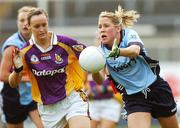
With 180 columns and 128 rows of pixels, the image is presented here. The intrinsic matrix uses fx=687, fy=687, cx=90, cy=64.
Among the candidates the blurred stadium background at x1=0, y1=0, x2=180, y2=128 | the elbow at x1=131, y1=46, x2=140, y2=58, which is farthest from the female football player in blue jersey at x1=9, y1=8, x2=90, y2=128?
the blurred stadium background at x1=0, y1=0, x2=180, y2=128

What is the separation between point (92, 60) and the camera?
23.8ft

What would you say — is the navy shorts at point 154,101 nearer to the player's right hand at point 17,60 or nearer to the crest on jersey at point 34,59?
the crest on jersey at point 34,59

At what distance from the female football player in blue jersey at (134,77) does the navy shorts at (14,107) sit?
2445 millimetres

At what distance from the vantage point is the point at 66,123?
8.20m

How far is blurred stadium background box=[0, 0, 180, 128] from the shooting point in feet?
59.1

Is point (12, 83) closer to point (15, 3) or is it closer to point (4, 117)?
point (4, 117)

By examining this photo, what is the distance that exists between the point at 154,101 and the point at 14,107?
112 inches

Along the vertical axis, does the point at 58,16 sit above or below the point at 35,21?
below

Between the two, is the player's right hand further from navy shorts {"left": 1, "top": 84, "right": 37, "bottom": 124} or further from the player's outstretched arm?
navy shorts {"left": 1, "top": 84, "right": 37, "bottom": 124}

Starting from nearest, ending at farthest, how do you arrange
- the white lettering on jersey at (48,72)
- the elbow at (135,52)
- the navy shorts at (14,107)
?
the elbow at (135,52) < the white lettering on jersey at (48,72) < the navy shorts at (14,107)

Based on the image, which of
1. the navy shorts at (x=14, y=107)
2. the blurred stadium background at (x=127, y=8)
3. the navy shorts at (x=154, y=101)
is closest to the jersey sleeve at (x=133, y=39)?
the navy shorts at (x=154, y=101)

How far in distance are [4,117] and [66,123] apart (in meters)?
2.51

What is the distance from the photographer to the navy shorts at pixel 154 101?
25.6ft

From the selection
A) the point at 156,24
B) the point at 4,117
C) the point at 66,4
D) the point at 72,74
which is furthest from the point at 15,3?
the point at 72,74
